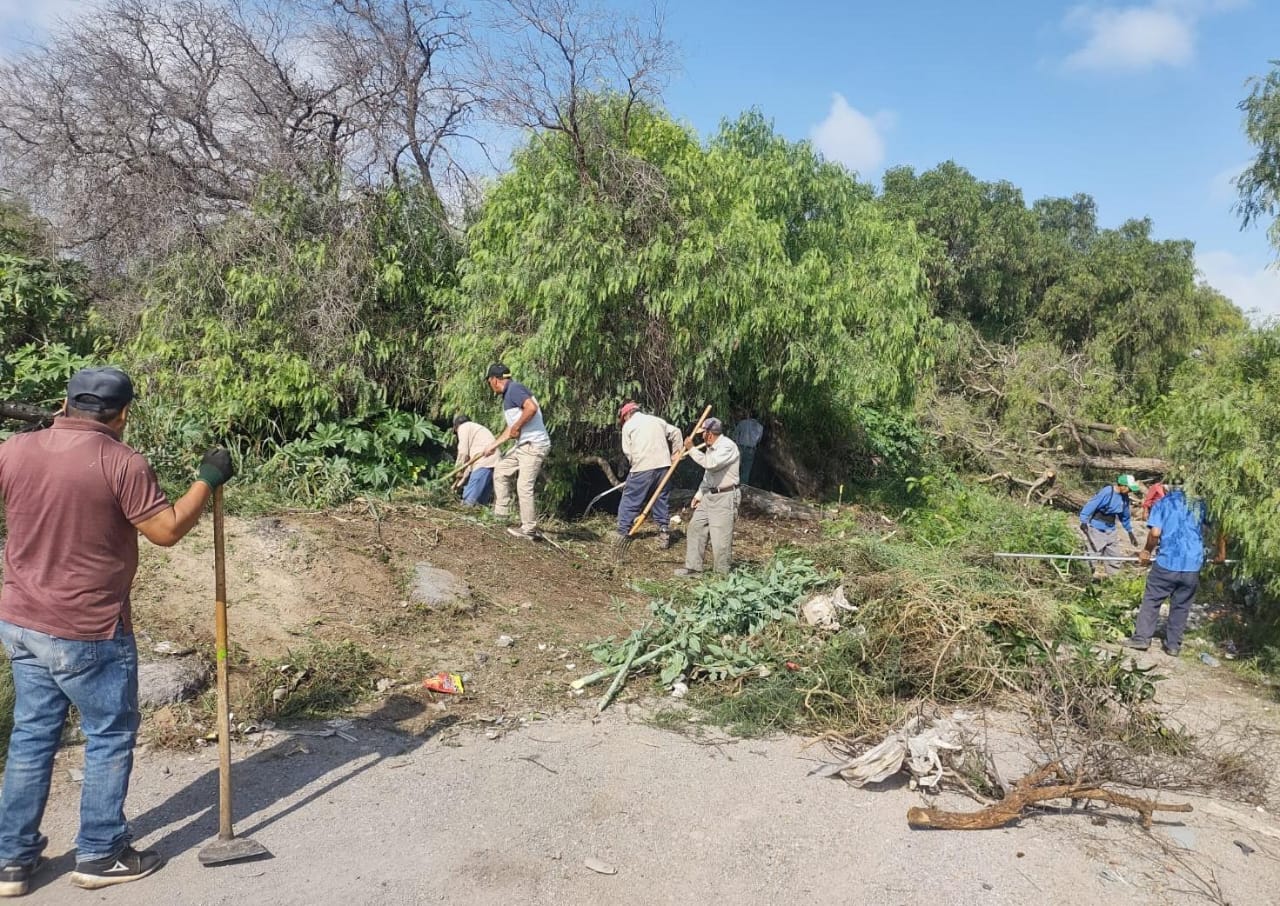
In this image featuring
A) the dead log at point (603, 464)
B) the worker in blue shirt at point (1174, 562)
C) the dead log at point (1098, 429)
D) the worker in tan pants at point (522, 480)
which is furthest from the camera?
the dead log at point (1098, 429)

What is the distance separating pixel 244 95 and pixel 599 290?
5225 millimetres

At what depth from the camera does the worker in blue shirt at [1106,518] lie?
931 centimetres

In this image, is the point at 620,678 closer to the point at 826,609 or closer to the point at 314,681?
the point at 826,609

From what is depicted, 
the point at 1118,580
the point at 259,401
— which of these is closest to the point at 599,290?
the point at 259,401

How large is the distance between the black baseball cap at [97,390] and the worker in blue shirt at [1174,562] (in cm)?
729

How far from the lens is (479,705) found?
17.9 ft

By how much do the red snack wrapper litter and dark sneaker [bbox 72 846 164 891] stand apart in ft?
7.11

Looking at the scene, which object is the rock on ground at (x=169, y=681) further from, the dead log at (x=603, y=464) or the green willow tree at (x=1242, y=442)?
the green willow tree at (x=1242, y=442)

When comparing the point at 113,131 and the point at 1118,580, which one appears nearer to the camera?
the point at 1118,580

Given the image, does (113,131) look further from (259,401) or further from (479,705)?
(479,705)

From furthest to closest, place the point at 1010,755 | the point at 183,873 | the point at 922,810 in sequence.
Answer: the point at 1010,755 < the point at 922,810 < the point at 183,873

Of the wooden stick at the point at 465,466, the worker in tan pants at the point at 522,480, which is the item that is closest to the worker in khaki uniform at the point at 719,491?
the worker in tan pants at the point at 522,480

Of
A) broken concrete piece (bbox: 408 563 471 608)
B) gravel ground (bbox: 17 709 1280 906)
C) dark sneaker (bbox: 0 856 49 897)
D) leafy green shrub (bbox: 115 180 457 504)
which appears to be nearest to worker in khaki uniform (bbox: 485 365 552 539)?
leafy green shrub (bbox: 115 180 457 504)

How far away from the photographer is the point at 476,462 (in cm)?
917
